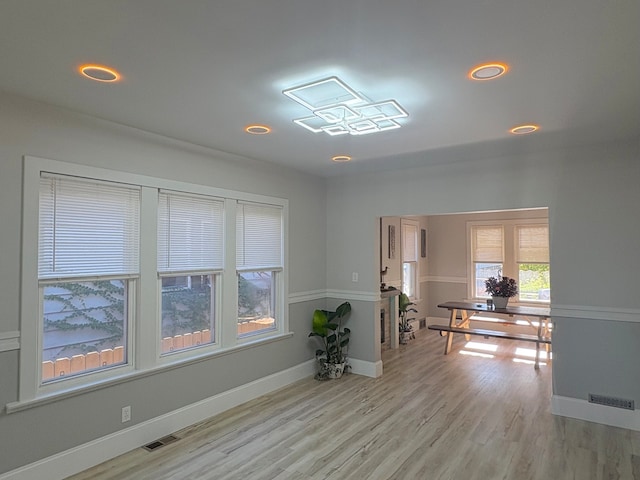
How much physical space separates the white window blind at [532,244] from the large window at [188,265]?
580cm

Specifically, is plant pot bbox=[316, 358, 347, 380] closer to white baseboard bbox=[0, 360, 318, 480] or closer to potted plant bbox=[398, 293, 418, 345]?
white baseboard bbox=[0, 360, 318, 480]

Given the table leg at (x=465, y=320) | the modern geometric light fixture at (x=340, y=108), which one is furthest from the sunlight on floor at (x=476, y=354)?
the modern geometric light fixture at (x=340, y=108)

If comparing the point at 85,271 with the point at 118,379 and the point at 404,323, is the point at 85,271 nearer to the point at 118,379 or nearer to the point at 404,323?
the point at 118,379

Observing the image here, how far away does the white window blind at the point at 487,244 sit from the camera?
300 inches

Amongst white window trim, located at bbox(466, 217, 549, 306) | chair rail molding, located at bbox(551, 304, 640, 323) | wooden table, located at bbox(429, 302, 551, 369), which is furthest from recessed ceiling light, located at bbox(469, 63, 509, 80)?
white window trim, located at bbox(466, 217, 549, 306)

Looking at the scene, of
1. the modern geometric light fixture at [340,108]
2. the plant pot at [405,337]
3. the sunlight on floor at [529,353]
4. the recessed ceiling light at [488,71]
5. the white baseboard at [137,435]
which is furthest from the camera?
the plant pot at [405,337]

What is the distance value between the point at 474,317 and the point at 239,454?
18.8ft

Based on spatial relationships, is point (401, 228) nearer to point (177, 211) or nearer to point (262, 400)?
point (262, 400)

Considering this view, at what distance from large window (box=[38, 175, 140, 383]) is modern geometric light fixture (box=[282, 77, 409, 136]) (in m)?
1.64

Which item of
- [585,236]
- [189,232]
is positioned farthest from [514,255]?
[189,232]

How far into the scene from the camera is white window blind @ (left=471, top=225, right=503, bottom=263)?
762 cm

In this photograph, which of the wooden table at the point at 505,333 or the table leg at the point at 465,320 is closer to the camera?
the wooden table at the point at 505,333

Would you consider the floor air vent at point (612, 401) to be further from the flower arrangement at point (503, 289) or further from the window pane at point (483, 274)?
the window pane at point (483, 274)

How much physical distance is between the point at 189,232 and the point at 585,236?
3711 millimetres
